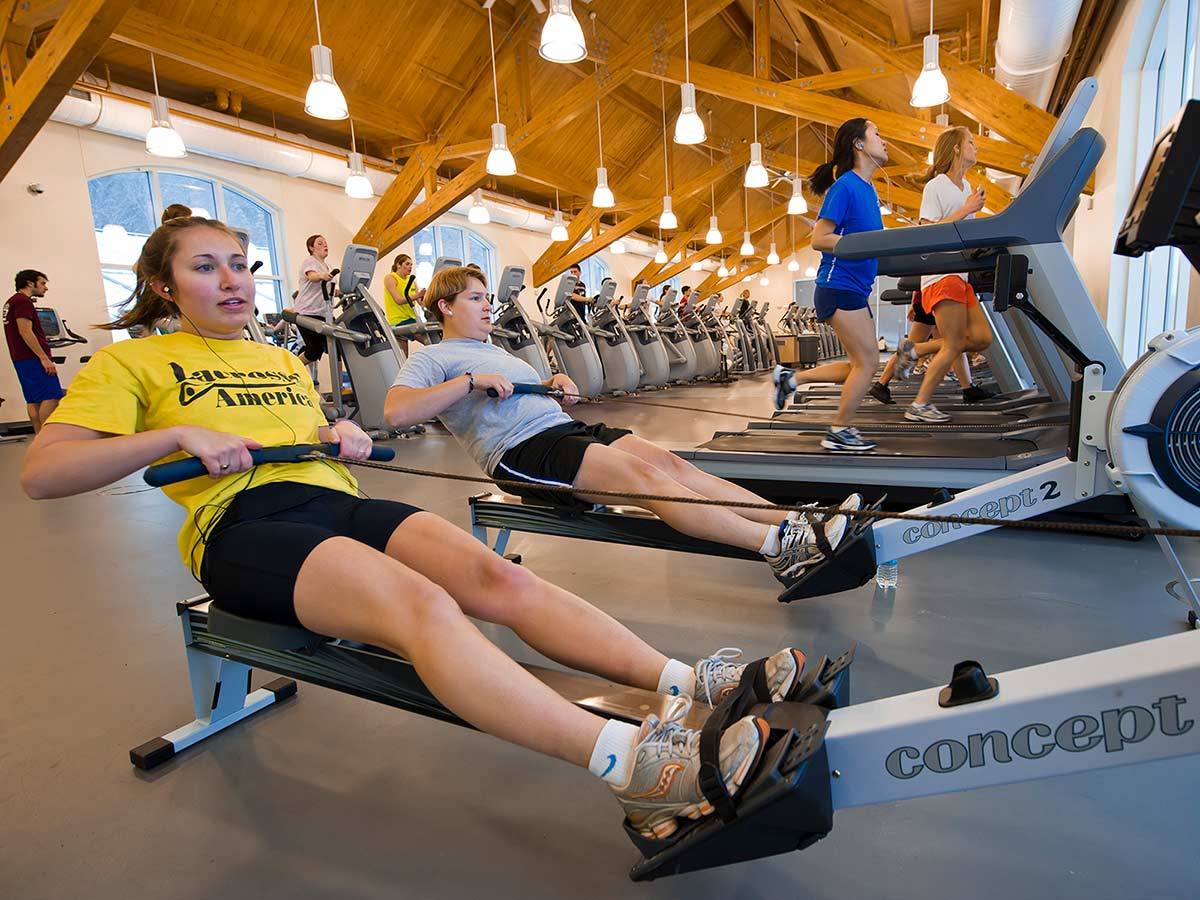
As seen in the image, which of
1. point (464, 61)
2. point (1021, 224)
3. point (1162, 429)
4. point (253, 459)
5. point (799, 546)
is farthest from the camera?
point (464, 61)

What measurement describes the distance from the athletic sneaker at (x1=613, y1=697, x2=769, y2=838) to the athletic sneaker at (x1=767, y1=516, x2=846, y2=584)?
82 cm

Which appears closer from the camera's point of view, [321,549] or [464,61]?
[321,549]

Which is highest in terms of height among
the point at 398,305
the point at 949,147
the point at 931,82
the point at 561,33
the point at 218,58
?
the point at 218,58

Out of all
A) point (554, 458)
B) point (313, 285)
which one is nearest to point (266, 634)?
point (554, 458)

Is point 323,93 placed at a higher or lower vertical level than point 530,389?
higher

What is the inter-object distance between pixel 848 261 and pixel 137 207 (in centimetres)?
832

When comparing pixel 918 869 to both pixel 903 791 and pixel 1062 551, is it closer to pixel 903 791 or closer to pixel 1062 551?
pixel 903 791

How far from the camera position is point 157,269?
1.34 meters

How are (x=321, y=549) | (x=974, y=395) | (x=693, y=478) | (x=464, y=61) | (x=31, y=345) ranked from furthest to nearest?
(x=464, y=61) < (x=31, y=345) < (x=974, y=395) < (x=693, y=478) < (x=321, y=549)

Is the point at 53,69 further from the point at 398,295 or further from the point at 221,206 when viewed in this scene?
the point at 221,206

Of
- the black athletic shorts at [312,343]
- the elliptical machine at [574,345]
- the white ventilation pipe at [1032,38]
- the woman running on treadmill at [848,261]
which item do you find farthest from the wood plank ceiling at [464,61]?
the woman running on treadmill at [848,261]

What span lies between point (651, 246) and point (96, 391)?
16.6m

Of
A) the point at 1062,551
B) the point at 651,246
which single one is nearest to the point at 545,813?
the point at 1062,551

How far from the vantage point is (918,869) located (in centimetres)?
100
